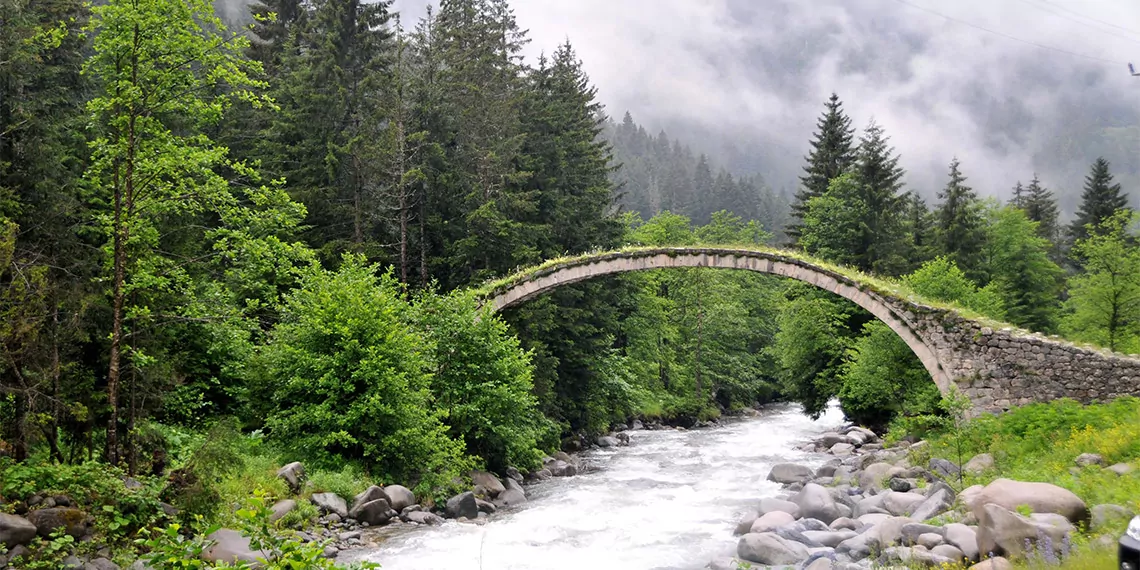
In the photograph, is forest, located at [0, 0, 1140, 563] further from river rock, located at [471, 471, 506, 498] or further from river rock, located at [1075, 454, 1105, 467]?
river rock, located at [1075, 454, 1105, 467]

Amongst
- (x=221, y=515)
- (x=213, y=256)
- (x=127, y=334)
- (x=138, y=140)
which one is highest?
(x=138, y=140)

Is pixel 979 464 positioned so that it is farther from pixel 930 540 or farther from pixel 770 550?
pixel 930 540

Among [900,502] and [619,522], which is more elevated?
[900,502]

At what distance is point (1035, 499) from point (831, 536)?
302 cm

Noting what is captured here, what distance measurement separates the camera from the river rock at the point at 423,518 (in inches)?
504

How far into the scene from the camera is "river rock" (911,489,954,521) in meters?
10.5

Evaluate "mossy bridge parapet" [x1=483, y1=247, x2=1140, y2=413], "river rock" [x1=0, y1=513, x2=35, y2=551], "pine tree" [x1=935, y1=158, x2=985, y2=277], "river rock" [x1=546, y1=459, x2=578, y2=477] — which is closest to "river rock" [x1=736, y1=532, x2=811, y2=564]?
"river rock" [x1=0, y1=513, x2=35, y2=551]

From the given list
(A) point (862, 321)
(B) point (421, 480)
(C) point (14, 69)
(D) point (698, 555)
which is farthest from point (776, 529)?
(A) point (862, 321)

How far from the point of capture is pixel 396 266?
25141 mm

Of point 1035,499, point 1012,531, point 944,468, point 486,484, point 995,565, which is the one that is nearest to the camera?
point 995,565

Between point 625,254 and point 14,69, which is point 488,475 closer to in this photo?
point 625,254

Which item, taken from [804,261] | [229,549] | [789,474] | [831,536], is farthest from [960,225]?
[229,549]

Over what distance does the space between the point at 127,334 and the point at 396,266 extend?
15793 millimetres

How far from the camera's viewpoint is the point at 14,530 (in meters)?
7.05
